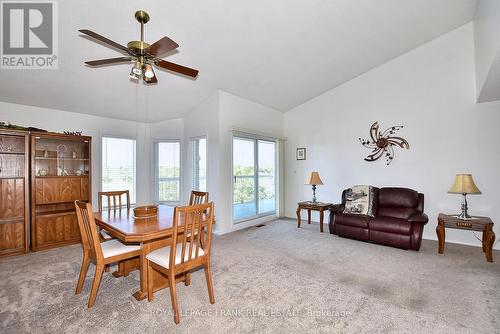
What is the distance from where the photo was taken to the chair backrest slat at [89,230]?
6.94 feet

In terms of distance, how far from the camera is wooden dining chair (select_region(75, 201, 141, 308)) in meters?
2.14

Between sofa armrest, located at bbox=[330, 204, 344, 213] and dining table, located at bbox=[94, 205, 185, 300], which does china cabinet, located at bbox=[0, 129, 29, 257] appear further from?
sofa armrest, located at bbox=[330, 204, 344, 213]

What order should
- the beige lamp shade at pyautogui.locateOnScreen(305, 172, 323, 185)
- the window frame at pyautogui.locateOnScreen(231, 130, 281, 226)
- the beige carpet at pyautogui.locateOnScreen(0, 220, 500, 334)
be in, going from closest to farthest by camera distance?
the beige carpet at pyautogui.locateOnScreen(0, 220, 500, 334) → the window frame at pyautogui.locateOnScreen(231, 130, 281, 226) → the beige lamp shade at pyautogui.locateOnScreen(305, 172, 323, 185)

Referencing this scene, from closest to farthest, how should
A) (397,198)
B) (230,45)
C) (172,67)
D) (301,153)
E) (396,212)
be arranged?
1. (172,67)
2. (230,45)
3. (396,212)
4. (397,198)
5. (301,153)

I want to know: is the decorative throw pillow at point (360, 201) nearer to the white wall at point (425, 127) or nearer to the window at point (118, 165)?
the white wall at point (425, 127)

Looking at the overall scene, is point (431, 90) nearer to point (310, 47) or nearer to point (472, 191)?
point (472, 191)

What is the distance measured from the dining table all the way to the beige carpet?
0.12m

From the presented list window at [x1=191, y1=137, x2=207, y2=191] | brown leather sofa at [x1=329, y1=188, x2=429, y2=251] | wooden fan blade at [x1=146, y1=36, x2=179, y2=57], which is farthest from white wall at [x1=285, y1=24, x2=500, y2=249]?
wooden fan blade at [x1=146, y1=36, x2=179, y2=57]

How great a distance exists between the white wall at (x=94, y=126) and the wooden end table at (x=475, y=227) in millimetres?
5676

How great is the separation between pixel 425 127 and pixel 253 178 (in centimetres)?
345

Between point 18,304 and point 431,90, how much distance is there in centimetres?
633

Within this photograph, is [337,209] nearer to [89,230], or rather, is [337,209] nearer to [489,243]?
[489,243]

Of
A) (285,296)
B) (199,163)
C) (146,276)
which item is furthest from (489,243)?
(199,163)

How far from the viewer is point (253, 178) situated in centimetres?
556
